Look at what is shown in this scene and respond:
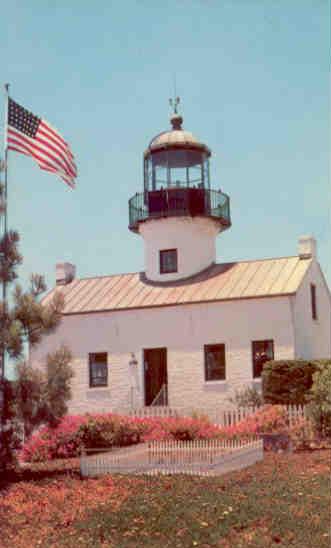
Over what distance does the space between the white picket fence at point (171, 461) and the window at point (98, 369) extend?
509 inches

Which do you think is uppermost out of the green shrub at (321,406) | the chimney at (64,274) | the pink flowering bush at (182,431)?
the chimney at (64,274)

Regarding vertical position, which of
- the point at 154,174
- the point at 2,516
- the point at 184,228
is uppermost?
the point at 154,174

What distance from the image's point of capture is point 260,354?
86.1 ft

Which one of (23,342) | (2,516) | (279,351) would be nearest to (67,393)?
(23,342)

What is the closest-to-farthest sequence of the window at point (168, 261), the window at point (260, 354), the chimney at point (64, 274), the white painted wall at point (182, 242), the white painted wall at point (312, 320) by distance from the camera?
the window at point (260, 354), the white painted wall at point (312, 320), the white painted wall at point (182, 242), the window at point (168, 261), the chimney at point (64, 274)

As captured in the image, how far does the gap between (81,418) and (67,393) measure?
6823 millimetres

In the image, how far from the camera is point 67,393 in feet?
48.0

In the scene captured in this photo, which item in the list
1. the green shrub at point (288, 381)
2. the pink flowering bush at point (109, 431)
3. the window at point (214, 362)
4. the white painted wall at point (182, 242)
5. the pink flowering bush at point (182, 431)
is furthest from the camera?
the white painted wall at point (182, 242)

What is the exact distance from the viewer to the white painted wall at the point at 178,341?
26.1m

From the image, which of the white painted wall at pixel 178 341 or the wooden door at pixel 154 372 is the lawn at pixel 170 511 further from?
the wooden door at pixel 154 372

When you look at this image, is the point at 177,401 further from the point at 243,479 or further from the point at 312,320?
the point at 243,479

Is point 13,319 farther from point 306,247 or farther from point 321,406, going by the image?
point 306,247

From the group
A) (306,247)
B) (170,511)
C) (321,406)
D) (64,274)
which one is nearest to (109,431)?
(321,406)

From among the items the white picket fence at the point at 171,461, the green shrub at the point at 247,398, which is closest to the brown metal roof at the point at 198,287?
the green shrub at the point at 247,398
